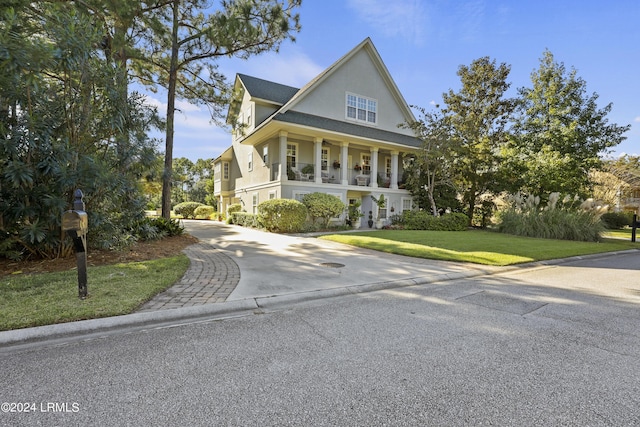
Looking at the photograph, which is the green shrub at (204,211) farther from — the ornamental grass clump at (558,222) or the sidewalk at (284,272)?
the ornamental grass clump at (558,222)

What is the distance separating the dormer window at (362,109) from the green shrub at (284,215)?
9175 millimetres

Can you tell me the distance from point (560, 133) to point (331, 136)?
1525cm

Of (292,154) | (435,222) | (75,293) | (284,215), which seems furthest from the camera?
(292,154)

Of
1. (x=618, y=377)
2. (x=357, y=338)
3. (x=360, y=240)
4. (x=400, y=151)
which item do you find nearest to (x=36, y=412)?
(x=357, y=338)

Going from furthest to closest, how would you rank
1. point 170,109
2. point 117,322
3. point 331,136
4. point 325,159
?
point 325,159 → point 331,136 → point 170,109 → point 117,322

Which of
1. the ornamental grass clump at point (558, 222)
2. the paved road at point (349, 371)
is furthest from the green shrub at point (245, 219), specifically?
the ornamental grass clump at point (558, 222)

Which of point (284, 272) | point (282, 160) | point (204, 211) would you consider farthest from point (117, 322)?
point (204, 211)

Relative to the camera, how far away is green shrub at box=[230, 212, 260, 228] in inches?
690

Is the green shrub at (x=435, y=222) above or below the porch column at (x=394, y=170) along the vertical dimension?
below

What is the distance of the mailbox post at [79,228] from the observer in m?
3.81

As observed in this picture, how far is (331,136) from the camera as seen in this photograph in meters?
17.9

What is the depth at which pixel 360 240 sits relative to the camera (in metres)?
11.4

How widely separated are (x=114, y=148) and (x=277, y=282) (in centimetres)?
547

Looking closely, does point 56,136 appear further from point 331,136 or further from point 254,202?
point 254,202
